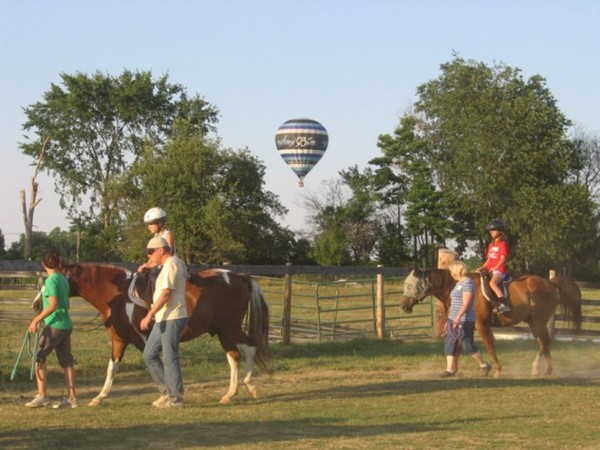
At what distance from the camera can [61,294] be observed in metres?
10.9

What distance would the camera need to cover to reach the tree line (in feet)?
197

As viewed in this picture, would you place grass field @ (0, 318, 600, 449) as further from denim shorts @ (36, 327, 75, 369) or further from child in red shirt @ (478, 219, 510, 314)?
child in red shirt @ (478, 219, 510, 314)

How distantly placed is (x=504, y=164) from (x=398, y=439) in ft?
185

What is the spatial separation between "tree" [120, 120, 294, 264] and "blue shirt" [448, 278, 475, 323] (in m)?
43.3

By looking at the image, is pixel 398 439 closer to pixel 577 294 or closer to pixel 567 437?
pixel 567 437

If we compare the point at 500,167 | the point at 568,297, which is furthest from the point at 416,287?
the point at 500,167

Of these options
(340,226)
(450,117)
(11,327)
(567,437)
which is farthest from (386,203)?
(567,437)

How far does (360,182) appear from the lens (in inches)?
2864

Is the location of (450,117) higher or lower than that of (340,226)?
higher

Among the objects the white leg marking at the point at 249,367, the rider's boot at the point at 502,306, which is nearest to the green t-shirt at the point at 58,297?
the white leg marking at the point at 249,367

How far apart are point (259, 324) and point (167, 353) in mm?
1699

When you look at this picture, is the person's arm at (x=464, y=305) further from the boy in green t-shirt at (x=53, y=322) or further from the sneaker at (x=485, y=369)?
the boy in green t-shirt at (x=53, y=322)

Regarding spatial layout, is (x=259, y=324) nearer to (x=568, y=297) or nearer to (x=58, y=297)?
(x=58, y=297)

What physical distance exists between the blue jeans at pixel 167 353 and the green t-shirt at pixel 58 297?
3.21ft
